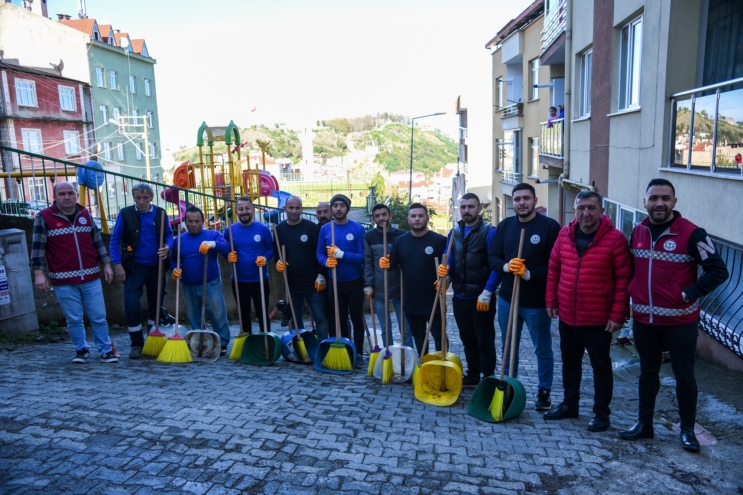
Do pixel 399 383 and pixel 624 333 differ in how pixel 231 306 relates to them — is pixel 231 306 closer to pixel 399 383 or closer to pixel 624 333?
pixel 399 383

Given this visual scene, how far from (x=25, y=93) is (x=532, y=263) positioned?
102ft

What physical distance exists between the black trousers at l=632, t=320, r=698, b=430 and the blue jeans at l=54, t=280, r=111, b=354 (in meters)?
5.16

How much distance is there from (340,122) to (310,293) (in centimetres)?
14451

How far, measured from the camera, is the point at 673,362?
13.4ft

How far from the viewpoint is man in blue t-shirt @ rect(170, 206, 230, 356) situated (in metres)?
6.58

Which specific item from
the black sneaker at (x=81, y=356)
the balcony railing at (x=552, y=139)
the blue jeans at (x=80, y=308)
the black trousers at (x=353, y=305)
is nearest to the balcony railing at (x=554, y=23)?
the balcony railing at (x=552, y=139)

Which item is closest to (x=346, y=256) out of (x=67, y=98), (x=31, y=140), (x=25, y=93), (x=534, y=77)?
(x=534, y=77)

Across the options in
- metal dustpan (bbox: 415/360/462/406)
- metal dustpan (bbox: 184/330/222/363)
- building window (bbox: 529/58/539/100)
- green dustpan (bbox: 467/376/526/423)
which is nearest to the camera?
green dustpan (bbox: 467/376/526/423)

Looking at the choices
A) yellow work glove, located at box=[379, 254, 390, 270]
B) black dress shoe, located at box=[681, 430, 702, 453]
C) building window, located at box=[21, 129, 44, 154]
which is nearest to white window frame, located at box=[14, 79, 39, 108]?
building window, located at box=[21, 129, 44, 154]

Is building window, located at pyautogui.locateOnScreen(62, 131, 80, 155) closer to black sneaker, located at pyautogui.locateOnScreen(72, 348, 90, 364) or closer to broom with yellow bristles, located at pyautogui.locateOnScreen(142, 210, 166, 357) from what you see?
broom with yellow bristles, located at pyautogui.locateOnScreen(142, 210, 166, 357)

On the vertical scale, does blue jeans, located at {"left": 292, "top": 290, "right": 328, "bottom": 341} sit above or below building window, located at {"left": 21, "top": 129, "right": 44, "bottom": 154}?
below

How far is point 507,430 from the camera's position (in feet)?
14.9

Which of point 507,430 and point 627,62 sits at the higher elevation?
point 627,62

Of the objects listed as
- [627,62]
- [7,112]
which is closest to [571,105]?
[627,62]
